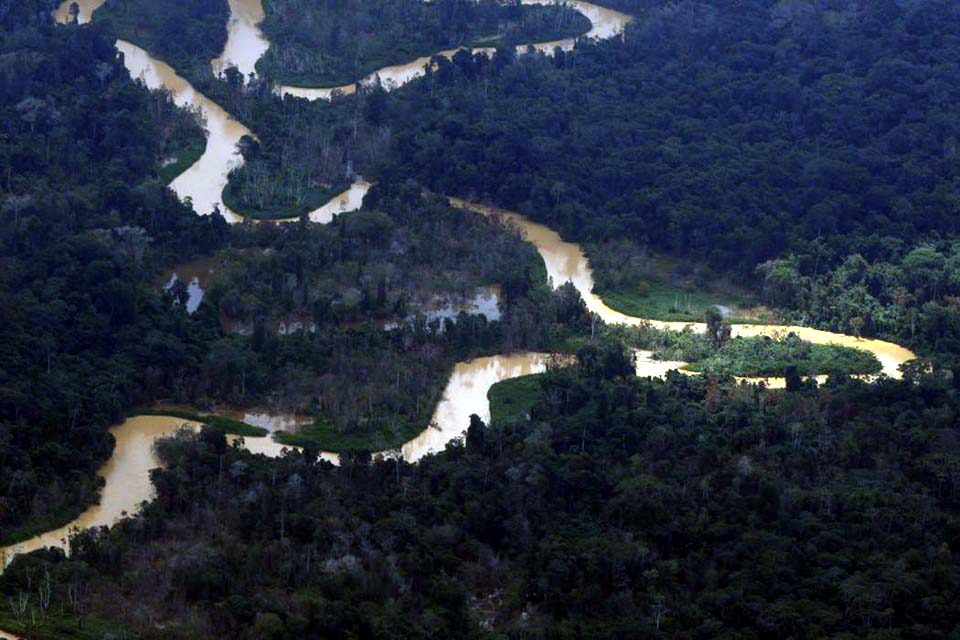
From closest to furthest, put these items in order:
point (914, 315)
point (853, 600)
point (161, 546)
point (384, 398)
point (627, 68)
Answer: point (853, 600), point (161, 546), point (384, 398), point (914, 315), point (627, 68)

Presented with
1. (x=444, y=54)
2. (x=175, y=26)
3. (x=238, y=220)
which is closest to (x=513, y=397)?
(x=238, y=220)

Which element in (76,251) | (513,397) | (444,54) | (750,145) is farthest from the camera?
(444,54)

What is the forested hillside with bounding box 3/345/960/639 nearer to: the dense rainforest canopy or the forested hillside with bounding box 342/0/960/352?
the dense rainforest canopy

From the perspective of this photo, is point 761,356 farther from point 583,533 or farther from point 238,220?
point 238,220

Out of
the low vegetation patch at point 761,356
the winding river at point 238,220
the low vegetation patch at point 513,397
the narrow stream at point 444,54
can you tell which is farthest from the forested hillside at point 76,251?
the low vegetation patch at point 761,356

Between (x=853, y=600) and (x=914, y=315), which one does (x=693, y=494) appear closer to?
(x=853, y=600)

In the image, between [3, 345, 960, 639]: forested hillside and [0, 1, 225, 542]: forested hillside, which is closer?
[3, 345, 960, 639]: forested hillside

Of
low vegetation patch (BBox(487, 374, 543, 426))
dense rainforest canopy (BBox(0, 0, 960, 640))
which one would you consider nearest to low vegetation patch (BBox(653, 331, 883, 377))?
dense rainforest canopy (BBox(0, 0, 960, 640))

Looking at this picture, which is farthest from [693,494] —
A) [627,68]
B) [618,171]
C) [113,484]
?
[627,68]
